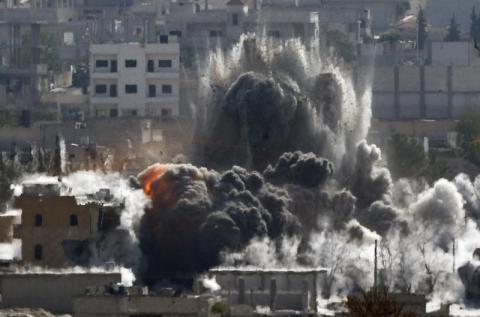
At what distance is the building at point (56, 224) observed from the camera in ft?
335

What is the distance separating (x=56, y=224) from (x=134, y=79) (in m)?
42.5

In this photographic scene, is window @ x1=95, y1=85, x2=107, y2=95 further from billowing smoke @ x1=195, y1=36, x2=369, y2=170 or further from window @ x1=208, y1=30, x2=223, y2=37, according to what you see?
billowing smoke @ x1=195, y1=36, x2=369, y2=170

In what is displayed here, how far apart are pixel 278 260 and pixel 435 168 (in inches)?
1049

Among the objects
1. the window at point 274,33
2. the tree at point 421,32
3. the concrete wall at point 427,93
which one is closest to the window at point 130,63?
the window at point 274,33

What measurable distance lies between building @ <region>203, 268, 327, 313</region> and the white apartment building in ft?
153

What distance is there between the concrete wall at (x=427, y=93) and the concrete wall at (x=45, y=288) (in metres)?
62.1

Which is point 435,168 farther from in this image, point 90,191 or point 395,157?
point 90,191

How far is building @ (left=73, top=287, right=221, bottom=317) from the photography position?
273 ft

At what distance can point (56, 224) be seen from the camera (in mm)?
102688

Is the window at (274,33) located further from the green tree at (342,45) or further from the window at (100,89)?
the window at (100,89)

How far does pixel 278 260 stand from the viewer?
3996 inches

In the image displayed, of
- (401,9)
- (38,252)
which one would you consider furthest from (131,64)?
(401,9)

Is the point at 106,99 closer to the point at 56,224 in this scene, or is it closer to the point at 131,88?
the point at 131,88

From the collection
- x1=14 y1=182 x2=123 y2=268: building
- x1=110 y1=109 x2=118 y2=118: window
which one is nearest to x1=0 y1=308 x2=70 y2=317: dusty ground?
x1=14 y1=182 x2=123 y2=268: building
